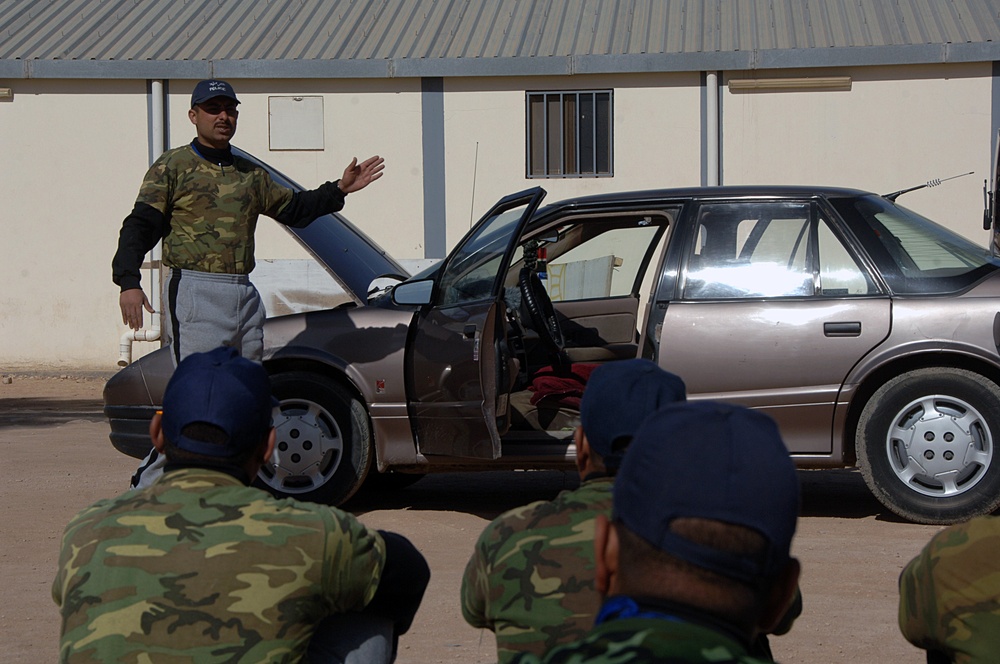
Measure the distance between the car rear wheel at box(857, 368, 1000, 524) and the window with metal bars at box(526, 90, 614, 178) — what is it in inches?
440

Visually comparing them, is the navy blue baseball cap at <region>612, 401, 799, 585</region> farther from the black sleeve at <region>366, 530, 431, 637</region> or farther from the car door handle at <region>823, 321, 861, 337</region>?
the car door handle at <region>823, 321, 861, 337</region>

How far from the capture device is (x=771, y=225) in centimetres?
615

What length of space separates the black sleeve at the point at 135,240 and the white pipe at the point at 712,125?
1179cm

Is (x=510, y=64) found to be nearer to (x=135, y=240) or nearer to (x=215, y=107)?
(x=215, y=107)

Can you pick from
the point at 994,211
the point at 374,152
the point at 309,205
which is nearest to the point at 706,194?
the point at 309,205

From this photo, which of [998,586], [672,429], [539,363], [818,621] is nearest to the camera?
[672,429]

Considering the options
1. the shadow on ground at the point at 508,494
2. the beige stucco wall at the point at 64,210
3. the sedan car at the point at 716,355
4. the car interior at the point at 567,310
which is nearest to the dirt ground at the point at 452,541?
the shadow on ground at the point at 508,494

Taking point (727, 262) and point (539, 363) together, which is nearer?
point (727, 262)

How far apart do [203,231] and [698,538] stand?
4.27m

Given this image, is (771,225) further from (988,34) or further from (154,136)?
(154,136)

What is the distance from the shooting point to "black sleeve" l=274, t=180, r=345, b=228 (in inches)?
222

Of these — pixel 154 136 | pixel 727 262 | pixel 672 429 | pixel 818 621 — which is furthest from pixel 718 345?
pixel 154 136

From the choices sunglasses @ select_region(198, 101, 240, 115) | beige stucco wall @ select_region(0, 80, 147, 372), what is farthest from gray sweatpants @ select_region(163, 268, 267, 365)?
beige stucco wall @ select_region(0, 80, 147, 372)

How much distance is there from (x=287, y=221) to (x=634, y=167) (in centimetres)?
1139
